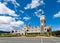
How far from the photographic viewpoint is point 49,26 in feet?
470

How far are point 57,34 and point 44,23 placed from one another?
59176 mm

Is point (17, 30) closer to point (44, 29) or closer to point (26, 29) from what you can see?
point (26, 29)

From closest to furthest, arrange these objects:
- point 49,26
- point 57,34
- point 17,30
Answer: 1. point 57,34
2. point 49,26
3. point 17,30

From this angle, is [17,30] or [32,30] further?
[17,30]

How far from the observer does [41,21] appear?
13562 cm

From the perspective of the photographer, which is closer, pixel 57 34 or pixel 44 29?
pixel 57 34

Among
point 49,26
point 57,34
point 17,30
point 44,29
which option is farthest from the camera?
point 17,30

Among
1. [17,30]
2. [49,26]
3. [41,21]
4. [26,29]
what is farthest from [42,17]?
[17,30]

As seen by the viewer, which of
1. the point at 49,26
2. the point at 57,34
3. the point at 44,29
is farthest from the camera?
the point at 49,26

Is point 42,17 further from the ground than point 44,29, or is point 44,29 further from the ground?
point 42,17

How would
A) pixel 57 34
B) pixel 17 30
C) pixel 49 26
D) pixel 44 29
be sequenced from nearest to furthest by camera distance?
pixel 57 34
pixel 44 29
pixel 49 26
pixel 17 30

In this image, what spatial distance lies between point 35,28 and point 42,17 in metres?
13.5

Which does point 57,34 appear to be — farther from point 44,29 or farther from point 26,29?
point 26,29

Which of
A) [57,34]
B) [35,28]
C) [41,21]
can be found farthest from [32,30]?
[57,34]
